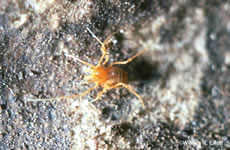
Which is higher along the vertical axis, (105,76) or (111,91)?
(105,76)

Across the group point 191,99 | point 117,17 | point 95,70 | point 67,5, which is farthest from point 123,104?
point 67,5

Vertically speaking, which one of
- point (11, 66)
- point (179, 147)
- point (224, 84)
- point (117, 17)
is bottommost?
point (179, 147)

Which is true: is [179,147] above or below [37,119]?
below

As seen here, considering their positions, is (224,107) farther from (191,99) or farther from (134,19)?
(134,19)

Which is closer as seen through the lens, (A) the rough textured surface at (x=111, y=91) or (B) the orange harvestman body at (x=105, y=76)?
(A) the rough textured surface at (x=111, y=91)

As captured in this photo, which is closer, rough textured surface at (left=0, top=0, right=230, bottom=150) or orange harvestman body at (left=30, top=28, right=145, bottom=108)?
rough textured surface at (left=0, top=0, right=230, bottom=150)

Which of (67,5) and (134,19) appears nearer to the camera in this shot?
(67,5)
